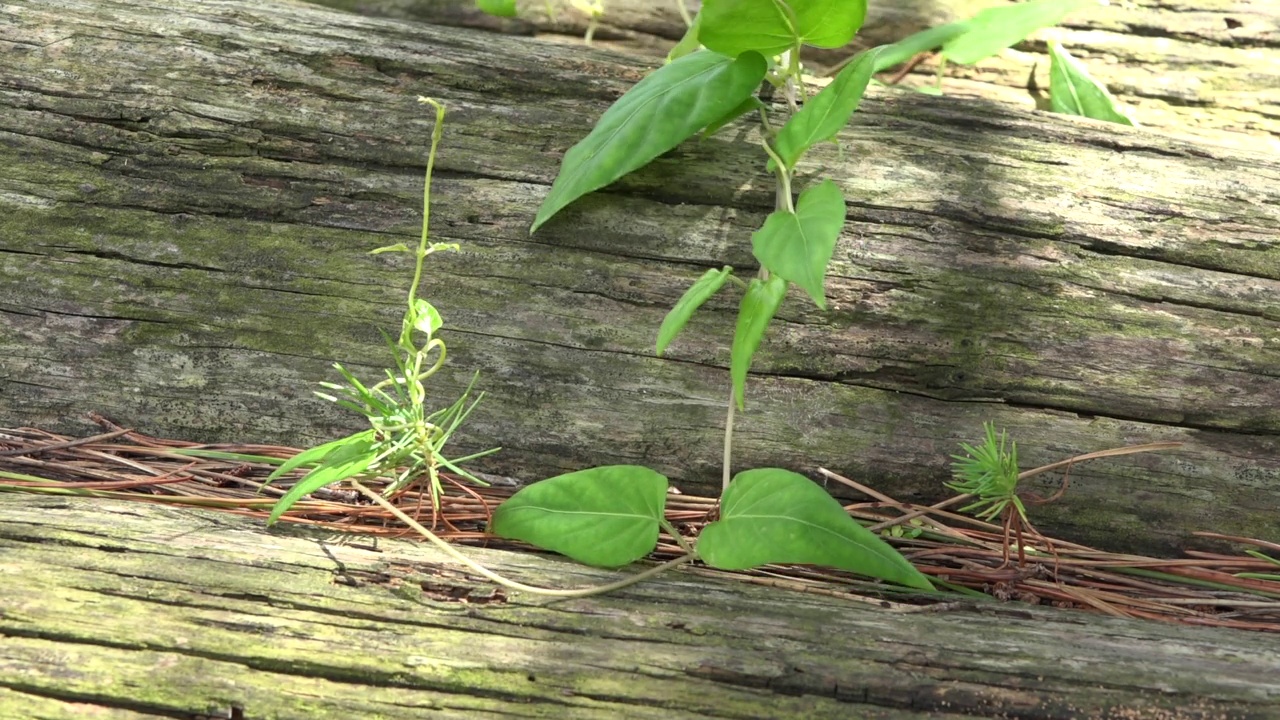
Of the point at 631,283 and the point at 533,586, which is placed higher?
the point at 631,283

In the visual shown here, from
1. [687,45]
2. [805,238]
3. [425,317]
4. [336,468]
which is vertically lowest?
[336,468]

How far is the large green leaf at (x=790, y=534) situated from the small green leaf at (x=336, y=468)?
0.51 meters

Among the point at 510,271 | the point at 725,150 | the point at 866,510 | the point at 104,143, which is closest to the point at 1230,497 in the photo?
the point at 866,510

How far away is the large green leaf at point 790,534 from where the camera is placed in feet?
3.93

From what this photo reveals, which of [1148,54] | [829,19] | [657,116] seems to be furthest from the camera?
[1148,54]

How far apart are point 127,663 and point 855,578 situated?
99cm

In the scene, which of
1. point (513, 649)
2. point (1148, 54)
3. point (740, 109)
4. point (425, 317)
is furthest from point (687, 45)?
point (1148, 54)

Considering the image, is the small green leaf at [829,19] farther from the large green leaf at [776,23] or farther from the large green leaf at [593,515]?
the large green leaf at [593,515]

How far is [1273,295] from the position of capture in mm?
1639

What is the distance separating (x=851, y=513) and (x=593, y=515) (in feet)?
1.53

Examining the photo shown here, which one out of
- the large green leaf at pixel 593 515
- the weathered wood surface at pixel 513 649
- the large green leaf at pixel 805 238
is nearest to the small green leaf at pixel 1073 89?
the large green leaf at pixel 805 238

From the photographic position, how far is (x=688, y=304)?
1.38 metres

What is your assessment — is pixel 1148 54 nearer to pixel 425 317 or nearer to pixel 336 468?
pixel 425 317

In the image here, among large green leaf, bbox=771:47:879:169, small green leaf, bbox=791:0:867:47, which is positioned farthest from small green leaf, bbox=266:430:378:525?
small green leaf, bbox=791:0:867:47
